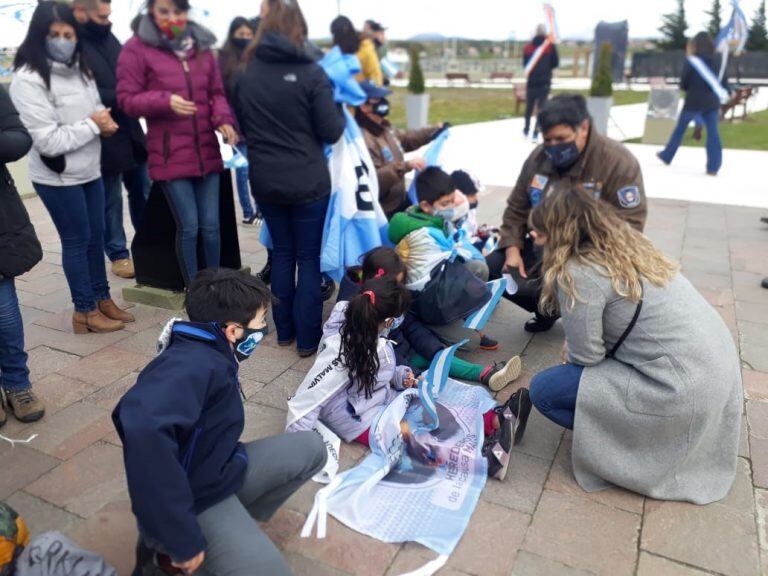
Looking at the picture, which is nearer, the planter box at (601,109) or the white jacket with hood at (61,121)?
the white jacket with hood at (61,121)

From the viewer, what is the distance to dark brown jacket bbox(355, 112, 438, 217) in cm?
399

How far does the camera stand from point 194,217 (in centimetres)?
400

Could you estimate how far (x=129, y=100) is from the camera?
3.59 metres

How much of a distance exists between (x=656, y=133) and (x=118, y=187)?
1002 cm

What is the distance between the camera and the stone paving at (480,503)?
7.22ft

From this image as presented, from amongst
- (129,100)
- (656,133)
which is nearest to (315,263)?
(129,100)

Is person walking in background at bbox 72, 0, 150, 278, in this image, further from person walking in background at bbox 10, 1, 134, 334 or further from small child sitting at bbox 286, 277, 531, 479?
small child sitting at bbox 286, 277, 531, 479

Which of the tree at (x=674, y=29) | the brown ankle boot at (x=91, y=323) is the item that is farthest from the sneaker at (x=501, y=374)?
the tree at (x=674, y=29)

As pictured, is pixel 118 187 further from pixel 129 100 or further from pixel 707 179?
pixel 707 179

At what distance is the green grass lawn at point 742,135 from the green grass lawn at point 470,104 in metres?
4.80

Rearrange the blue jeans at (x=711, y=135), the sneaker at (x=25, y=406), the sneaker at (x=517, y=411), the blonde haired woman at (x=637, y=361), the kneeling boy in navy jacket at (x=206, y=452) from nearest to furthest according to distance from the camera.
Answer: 1. the kneeling boy in navy jacket at (x=206, y=452)
2. the blonde haired woman at (x=637, y=361)
3. the sneaker at (x=517, y=411)
4. the sneaker at (x=25, y=406)
5. the blue jeans at (x=711, y=135)

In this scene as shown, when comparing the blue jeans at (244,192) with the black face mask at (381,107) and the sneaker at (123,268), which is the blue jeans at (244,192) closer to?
the sneaker at (123,268)

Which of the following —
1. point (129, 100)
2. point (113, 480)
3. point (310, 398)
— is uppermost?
point (129, 100)

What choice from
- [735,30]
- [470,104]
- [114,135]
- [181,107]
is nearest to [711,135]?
[735,30]
